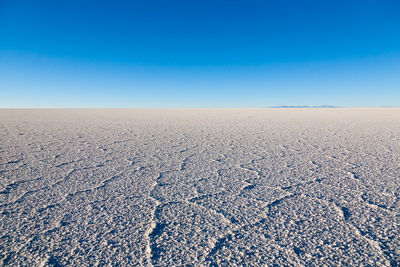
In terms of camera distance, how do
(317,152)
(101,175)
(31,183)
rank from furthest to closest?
(317,152) → (101,175) → (31,183)

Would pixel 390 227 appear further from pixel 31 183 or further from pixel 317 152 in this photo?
pixel 31 183

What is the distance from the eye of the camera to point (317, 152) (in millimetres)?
2838

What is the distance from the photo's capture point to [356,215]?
1209 millimetres

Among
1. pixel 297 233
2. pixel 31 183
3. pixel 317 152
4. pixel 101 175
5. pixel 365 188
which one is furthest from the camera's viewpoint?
pixel 317 152

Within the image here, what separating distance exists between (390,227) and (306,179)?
2.36 ft

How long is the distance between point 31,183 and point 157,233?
1.25m

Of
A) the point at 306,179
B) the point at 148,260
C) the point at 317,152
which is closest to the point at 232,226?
the point at 148,260

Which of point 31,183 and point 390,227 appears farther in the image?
point 31,183

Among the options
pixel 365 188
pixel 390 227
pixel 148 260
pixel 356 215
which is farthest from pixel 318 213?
pixel 148 260

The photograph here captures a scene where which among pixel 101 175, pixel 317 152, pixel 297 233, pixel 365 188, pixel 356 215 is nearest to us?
pixel 297 233

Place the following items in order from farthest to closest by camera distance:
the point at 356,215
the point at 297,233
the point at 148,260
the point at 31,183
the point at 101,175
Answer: the point at 101,175
the point at 31,183
the point at 356,215
the point at 297,233
the point at 148,260

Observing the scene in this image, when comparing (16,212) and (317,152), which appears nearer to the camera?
(16,212)

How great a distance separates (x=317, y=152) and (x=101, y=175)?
8.03 ft

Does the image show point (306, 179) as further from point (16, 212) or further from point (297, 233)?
point (16, 212)
